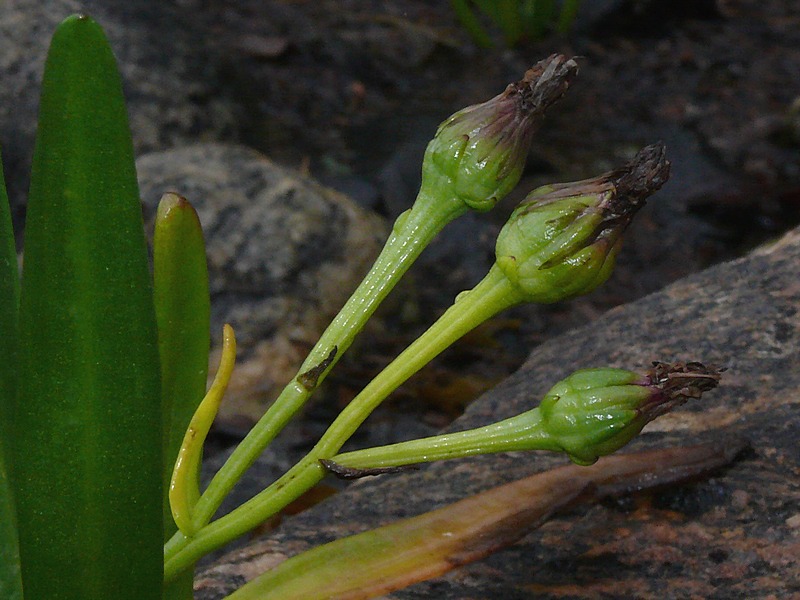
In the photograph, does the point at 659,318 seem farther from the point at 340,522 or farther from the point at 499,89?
the point at 499,89

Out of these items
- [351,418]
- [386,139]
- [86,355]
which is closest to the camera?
[86,355]

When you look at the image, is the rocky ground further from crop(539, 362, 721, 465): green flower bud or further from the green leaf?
the green leaf

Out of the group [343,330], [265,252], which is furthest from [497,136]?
[265,252]

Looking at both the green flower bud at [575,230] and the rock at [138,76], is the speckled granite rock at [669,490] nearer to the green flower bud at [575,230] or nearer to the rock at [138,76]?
the green flower bud at [575,230]

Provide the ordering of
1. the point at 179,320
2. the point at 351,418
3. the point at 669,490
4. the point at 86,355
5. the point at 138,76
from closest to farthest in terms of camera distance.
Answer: the point at 86,355 < the point at 351,418 < the point at 179,320 < the point at 669,490 < the point at 138,76

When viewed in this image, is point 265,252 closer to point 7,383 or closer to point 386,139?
point 386,139

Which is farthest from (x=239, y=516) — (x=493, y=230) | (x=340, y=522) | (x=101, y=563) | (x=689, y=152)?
(x=689, y=152)

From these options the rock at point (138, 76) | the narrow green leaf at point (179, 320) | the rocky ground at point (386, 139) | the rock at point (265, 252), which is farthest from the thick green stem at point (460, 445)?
the rock at point (138, 76)

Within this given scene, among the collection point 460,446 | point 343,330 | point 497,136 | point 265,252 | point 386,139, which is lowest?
point 386,139

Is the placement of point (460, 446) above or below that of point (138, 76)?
below
